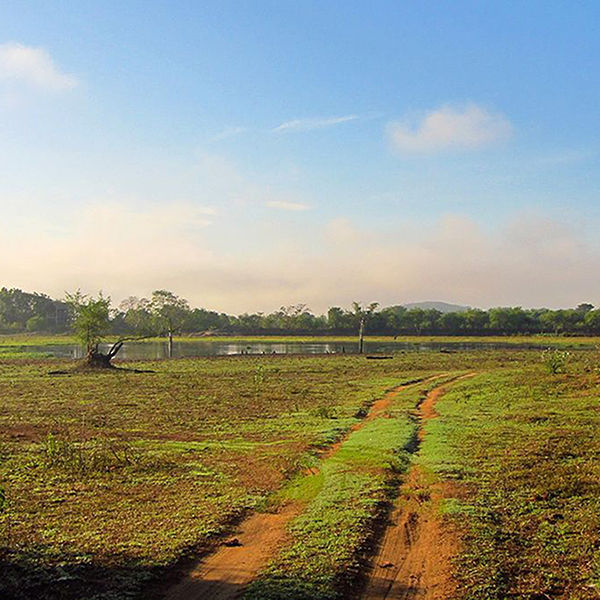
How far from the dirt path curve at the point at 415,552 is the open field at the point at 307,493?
1.9 inches

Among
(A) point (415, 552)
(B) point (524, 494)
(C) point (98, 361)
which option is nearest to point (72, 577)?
(A) point (415, 552)

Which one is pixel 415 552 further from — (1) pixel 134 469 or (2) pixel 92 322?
(2) pixel 92 322

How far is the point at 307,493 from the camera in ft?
33.9

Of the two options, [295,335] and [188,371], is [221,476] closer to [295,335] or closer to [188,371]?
[188,371]

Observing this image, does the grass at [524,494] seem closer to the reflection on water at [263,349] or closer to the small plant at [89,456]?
the small plant at [89,456]

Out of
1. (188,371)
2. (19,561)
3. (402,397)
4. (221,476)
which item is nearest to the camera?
(19,561)

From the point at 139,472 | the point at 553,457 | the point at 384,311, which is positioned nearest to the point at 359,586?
the point at 139,472

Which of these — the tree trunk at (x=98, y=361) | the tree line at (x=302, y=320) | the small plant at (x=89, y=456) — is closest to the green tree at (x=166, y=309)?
the tree line at (x=302, y=320)

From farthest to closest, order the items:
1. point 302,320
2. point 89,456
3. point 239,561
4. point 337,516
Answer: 1. point 302,320
2. point 89,456
3. point 337,516
4. point 239,561

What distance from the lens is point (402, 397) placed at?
81.8ft

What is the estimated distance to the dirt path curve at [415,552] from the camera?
6441 millimetres

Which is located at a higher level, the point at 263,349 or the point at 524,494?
the point at 524,494

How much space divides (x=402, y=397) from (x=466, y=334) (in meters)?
91.8

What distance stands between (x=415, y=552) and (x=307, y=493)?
3064 millimetres
